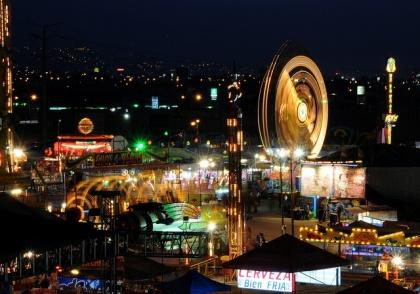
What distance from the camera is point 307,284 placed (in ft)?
68.3

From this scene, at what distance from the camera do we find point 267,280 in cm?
1591

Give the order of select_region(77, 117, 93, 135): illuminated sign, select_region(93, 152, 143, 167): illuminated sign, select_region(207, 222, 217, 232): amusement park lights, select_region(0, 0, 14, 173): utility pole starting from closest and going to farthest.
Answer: select_region(207, 222, 217, 232): amusement park lights < select_region(0, 0, 14, 173): utility pole < select_region(93, 152, 143, 167): illuminated sign < select_region(77, 117, 93, 135): illuminated sign

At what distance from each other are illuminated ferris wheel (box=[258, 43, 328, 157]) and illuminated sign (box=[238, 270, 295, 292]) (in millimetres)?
22724

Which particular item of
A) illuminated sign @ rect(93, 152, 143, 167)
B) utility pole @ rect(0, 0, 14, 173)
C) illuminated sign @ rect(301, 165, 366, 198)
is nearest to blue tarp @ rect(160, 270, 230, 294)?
utility pole @ rect(0, 0, 14, 173)

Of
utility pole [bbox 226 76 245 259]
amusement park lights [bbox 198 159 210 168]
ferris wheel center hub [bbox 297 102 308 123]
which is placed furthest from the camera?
amusement park lights [bbox 198 159 210 168]

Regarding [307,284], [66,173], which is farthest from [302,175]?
[307,284]

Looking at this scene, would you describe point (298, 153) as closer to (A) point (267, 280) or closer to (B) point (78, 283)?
(B) point (78, 283)

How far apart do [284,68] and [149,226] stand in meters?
14.9

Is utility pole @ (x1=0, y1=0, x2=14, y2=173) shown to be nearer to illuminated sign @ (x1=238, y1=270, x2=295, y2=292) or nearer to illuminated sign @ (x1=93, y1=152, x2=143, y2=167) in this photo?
illuminated sign @ (x1=93, y1=152, x2=143, y2=167)

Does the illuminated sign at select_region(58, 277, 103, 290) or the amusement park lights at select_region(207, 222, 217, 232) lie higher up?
the amusement park lights at select_region(207, 222, 217, 232)

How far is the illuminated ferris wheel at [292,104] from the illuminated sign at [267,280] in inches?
895

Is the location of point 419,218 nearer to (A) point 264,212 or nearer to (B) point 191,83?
(A) point 264,212

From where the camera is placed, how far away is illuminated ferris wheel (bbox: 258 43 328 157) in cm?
3916

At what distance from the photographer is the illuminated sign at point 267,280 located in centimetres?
1564
